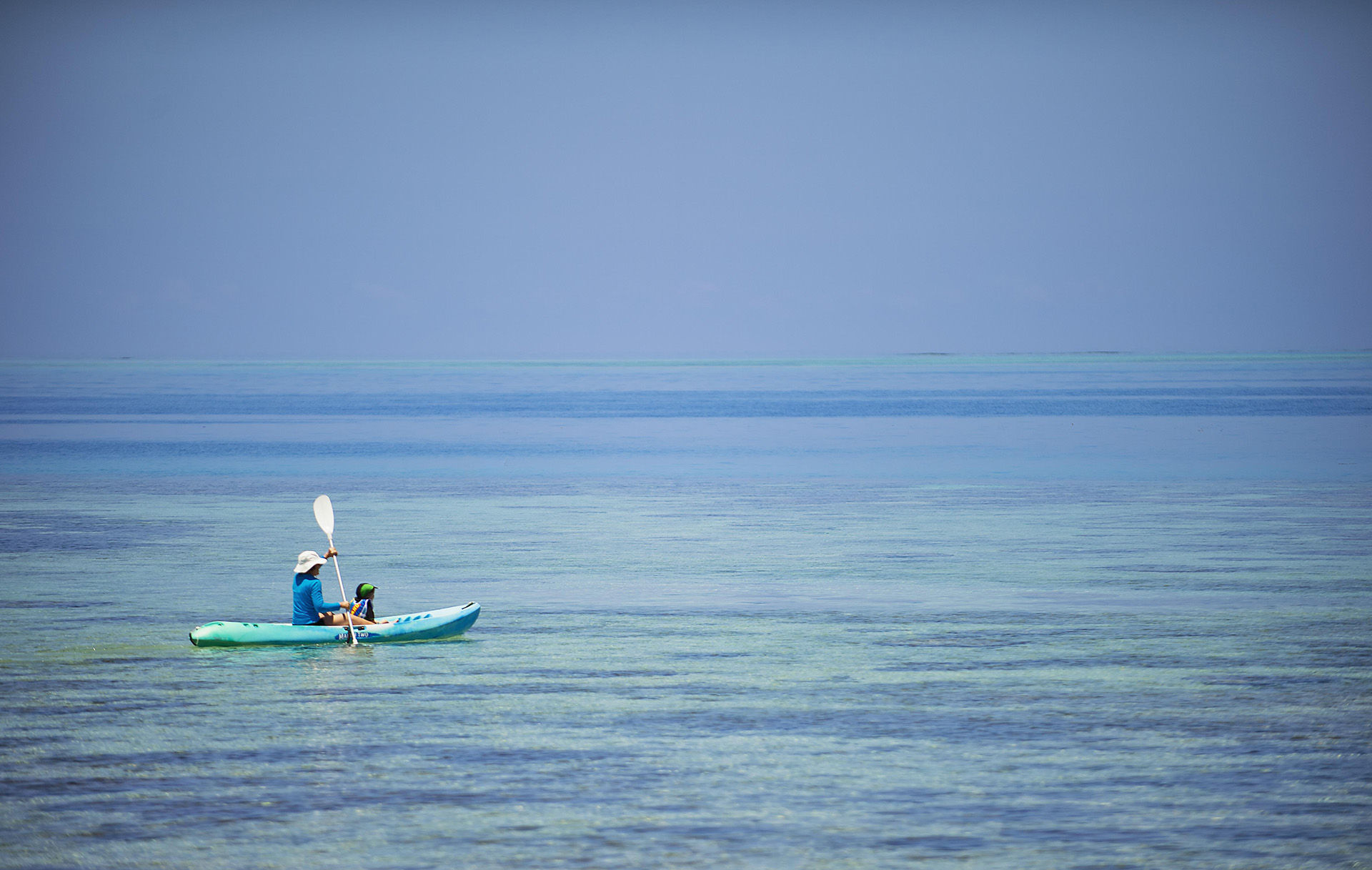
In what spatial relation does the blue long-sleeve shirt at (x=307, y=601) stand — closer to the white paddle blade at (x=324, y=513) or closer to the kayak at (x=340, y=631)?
the kayak at (x=340, y=631)

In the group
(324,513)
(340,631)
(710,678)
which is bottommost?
(710,678)

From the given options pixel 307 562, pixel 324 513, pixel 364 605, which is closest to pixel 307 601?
pixel 307 562

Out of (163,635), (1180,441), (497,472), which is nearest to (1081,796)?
(163,635)

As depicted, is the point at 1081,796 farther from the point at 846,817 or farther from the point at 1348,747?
the point at 1348,747

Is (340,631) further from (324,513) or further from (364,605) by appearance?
(324,513)

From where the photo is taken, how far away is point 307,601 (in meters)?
15.5

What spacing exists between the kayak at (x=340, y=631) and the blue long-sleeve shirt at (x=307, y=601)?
0.42 feet

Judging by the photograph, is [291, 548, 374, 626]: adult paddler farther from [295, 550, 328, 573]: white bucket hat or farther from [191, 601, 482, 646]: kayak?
[191, 601, 482, 646]: kayak

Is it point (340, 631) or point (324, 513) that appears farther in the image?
point (324, 513)

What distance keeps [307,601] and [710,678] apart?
14.6 ft

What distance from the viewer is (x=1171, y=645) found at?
14.9 m

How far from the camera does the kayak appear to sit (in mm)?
15156

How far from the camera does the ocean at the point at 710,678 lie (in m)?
9.38

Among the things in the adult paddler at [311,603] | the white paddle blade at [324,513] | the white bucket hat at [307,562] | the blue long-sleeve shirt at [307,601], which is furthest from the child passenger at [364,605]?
the white paddle blade at [324,513]
